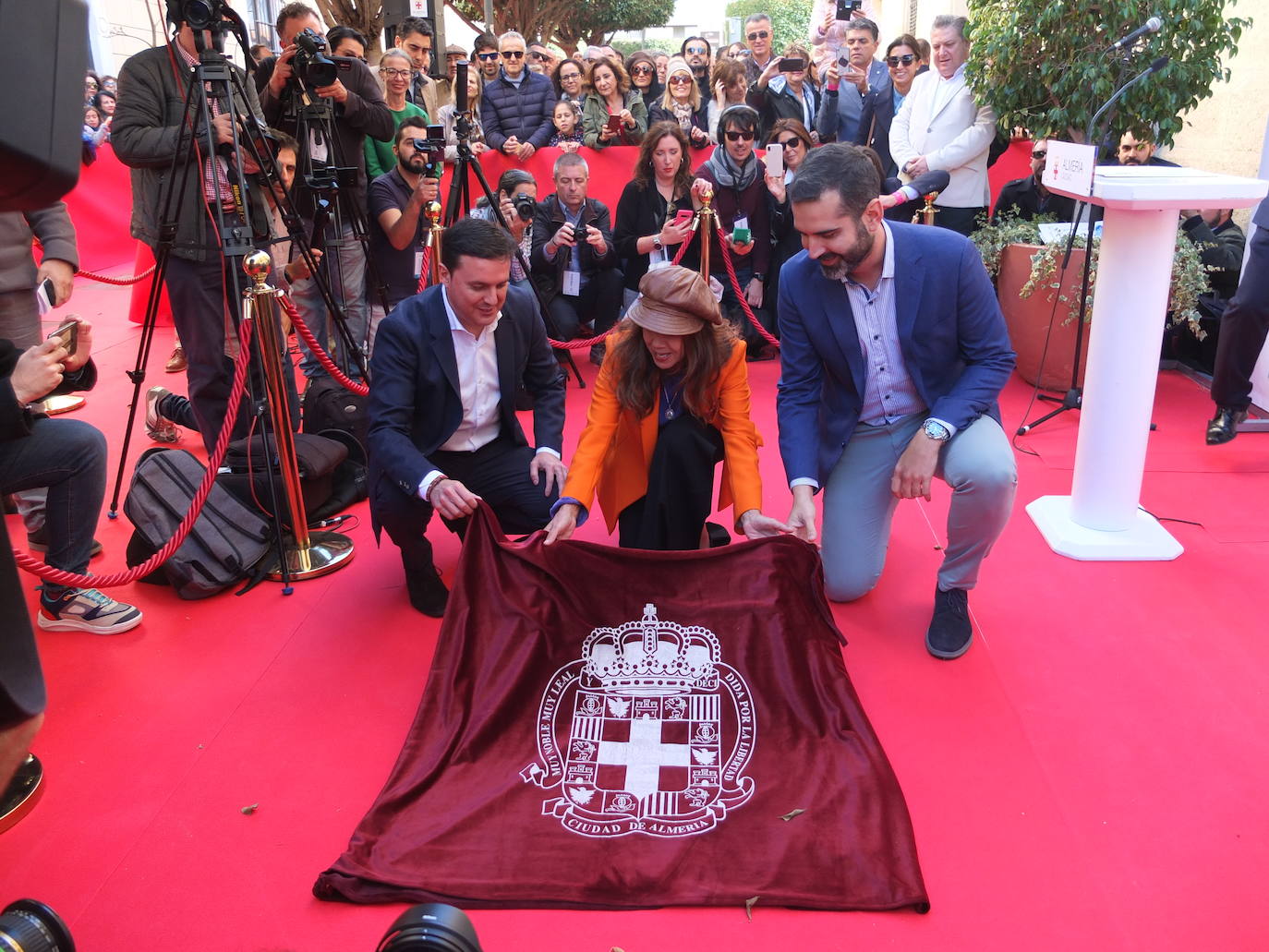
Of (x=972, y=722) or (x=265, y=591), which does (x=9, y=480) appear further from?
(x=972, y=722)

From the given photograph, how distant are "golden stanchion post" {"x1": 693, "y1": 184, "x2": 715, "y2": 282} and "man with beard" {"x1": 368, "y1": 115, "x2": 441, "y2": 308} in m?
1.46

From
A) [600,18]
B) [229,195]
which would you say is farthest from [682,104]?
[600,18]

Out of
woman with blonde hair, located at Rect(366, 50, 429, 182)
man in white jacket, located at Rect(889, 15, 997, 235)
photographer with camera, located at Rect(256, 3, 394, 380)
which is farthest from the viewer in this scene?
woman with blonde hair, located at Rect(366, 50, 429, 182)

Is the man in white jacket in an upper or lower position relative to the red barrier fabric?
upper

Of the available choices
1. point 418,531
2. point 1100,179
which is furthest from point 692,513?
point 1100,179

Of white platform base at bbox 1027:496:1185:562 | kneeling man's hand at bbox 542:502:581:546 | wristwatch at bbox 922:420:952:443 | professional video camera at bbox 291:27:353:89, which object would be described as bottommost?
white platform base at bbox 1027:496:1185:562

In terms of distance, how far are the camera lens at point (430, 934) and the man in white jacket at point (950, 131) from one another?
537 cm

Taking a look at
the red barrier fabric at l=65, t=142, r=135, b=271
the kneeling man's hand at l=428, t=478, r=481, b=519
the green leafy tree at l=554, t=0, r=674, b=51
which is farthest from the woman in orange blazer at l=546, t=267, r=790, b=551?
the green leafy tree at l=554, t=0, r=674, b=51

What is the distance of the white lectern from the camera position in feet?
10.8

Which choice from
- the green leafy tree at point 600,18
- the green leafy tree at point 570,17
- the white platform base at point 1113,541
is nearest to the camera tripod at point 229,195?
the white platform base at point 1113,541

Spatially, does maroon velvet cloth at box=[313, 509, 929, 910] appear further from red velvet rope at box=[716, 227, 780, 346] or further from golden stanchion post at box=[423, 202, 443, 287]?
red velvet rope at box=[716, 227, 780, 346]

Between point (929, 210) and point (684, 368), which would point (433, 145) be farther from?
point (929, 210)

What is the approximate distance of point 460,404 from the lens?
10.9 feet

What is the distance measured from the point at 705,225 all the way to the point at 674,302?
2.91 meters
